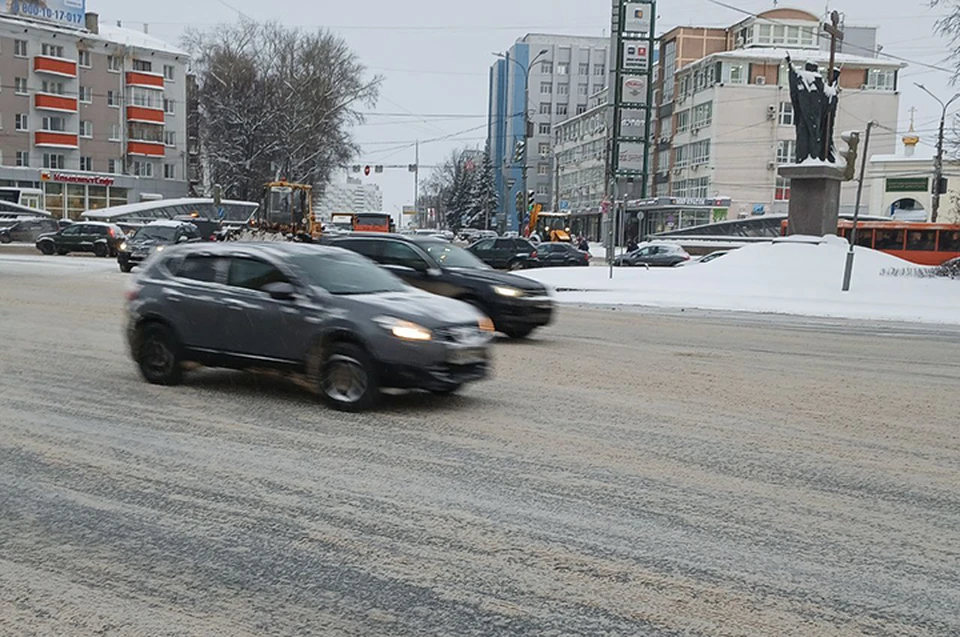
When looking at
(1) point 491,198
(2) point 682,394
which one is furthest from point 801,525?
(1) point 491,198

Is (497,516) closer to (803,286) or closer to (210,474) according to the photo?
(210,474)

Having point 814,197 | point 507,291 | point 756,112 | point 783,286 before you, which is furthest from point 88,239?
point 756,112

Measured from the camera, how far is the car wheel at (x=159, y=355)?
10.3m

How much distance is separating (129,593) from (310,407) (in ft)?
15.2

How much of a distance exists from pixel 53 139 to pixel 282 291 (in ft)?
238

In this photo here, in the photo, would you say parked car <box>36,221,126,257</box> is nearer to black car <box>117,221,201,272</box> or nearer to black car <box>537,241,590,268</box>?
black car <box>117,221,201,272</box>

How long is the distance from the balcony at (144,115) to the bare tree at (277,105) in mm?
5506

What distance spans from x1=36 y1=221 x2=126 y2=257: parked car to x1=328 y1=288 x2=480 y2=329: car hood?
34.8 metres

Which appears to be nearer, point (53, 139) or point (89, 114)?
point (53, 139)

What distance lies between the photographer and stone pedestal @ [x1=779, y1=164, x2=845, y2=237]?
33.4 metres

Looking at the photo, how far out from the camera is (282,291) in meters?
9.55

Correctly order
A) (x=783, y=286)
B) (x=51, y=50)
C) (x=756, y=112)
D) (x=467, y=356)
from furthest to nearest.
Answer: (x=756, y=112) < (x=51, y=50) < (x=783, y=286) < (x=467, y=356)

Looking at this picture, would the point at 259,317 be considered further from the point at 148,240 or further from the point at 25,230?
the point at 25,230

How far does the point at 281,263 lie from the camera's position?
978cm
